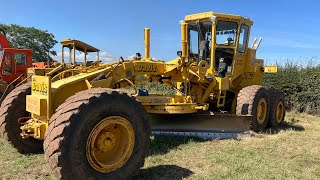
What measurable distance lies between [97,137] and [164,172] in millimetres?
1330

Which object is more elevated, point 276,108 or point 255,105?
point 255,105

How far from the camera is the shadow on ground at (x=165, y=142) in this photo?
264 inches

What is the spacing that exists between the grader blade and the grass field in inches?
12.0

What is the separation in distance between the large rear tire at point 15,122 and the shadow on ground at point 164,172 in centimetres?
220

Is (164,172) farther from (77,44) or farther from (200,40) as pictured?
(77,44)

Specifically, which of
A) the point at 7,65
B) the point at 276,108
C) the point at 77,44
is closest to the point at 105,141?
the point at 276,108

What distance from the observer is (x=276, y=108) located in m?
9.82

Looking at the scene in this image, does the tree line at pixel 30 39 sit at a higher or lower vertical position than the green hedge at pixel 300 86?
higher

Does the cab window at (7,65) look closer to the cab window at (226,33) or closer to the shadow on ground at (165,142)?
the shadow on ground at (165,142)

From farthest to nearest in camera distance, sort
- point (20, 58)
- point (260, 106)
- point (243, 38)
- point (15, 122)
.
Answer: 1. point (20, 58)
2. point (243, 38)
3. point (260, 106)
4. point (15, 122)

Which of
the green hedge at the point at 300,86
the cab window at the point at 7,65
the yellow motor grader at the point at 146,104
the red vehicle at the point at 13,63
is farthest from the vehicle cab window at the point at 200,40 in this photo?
the cab window at the point at 7,65

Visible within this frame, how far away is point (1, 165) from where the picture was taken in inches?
231

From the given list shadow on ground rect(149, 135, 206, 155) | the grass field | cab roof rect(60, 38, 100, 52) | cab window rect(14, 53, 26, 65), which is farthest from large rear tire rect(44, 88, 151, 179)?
cab window rect(14, 53, 26, 65)

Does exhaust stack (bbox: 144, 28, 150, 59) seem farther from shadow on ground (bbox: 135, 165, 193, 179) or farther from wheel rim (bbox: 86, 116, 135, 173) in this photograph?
wheel rim (bbox: 86, 116, 135, 173)
